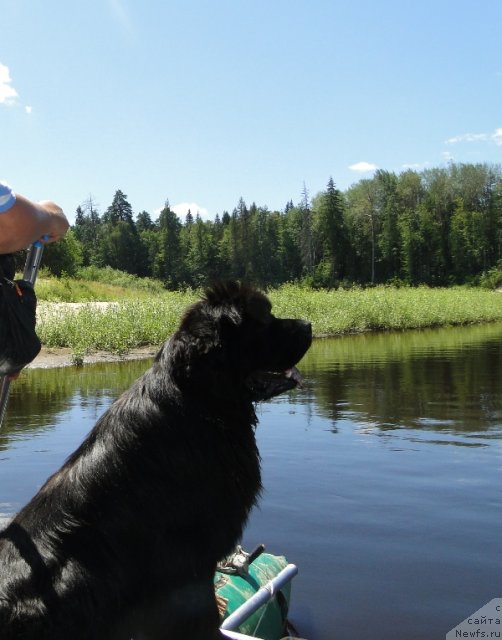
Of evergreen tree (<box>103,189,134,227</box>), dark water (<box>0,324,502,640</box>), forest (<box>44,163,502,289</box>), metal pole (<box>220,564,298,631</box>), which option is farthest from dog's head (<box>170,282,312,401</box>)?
evergreen tree (<box>103,189,134,227</box>)

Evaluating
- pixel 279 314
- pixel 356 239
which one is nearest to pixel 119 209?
pixel 356 239

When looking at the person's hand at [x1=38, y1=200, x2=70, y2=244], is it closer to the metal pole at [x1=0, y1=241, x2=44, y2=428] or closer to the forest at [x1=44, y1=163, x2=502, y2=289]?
the metal pole at [x1=0, y1=241, x2=44, y2=428]

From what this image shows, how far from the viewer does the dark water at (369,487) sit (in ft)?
17.1

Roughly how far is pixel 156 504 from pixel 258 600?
1.53 m

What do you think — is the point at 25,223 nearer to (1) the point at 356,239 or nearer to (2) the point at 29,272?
(2) the point at 29,272

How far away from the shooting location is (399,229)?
99.6m

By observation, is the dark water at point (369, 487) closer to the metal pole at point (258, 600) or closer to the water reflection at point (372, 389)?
the water reflection at point (372, 389)

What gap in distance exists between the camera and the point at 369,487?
7648 mm

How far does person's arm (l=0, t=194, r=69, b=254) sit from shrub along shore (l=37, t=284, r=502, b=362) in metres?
10.8

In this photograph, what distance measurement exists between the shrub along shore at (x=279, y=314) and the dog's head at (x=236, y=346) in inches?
401

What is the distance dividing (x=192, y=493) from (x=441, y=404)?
10.6 meters

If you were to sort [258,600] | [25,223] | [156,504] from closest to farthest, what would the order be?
[25,223], [156,504], [258,600]

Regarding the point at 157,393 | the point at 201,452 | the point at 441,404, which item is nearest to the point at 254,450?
the point at 201,452

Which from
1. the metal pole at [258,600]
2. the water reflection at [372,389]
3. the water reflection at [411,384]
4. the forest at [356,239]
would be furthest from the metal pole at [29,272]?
the forest at [356,239]
